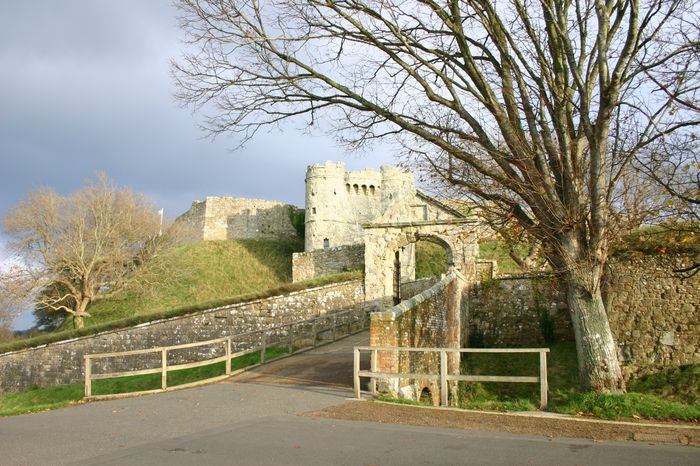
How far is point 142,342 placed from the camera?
2134 centimetres

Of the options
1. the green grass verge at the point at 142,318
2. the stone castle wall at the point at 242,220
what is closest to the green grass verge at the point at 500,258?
the green grass verge at the point at 142,318

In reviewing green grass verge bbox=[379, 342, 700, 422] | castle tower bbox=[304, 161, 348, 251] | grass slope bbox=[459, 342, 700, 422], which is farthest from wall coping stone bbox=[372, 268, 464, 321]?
castle tower bbox=[304, 161, 348, 251]

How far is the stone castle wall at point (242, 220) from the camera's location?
48.7 m

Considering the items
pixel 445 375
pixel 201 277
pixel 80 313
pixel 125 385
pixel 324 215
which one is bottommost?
pixel 125 385

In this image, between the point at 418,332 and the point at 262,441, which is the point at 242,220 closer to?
the point at 418,332

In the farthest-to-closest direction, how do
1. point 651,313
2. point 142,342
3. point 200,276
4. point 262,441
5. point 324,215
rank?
point 324,215 < point 200,276 < point 142,342 < point 651,313 < point 262,441

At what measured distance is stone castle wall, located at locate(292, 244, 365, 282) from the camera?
35.4 metres

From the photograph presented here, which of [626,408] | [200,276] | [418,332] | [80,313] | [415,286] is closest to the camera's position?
[626,408]

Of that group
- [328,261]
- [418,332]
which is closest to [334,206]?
[328,261]

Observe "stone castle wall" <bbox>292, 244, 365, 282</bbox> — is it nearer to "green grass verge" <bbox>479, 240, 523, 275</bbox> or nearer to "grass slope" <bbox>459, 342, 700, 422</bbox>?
"green grass verge" <bbox>479, 240, 523, 275</bbox>

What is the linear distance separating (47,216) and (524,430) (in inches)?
1222

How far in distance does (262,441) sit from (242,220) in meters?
42.4

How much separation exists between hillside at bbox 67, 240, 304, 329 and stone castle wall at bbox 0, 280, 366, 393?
7774 mm

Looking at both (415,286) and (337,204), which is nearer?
(415,286)
